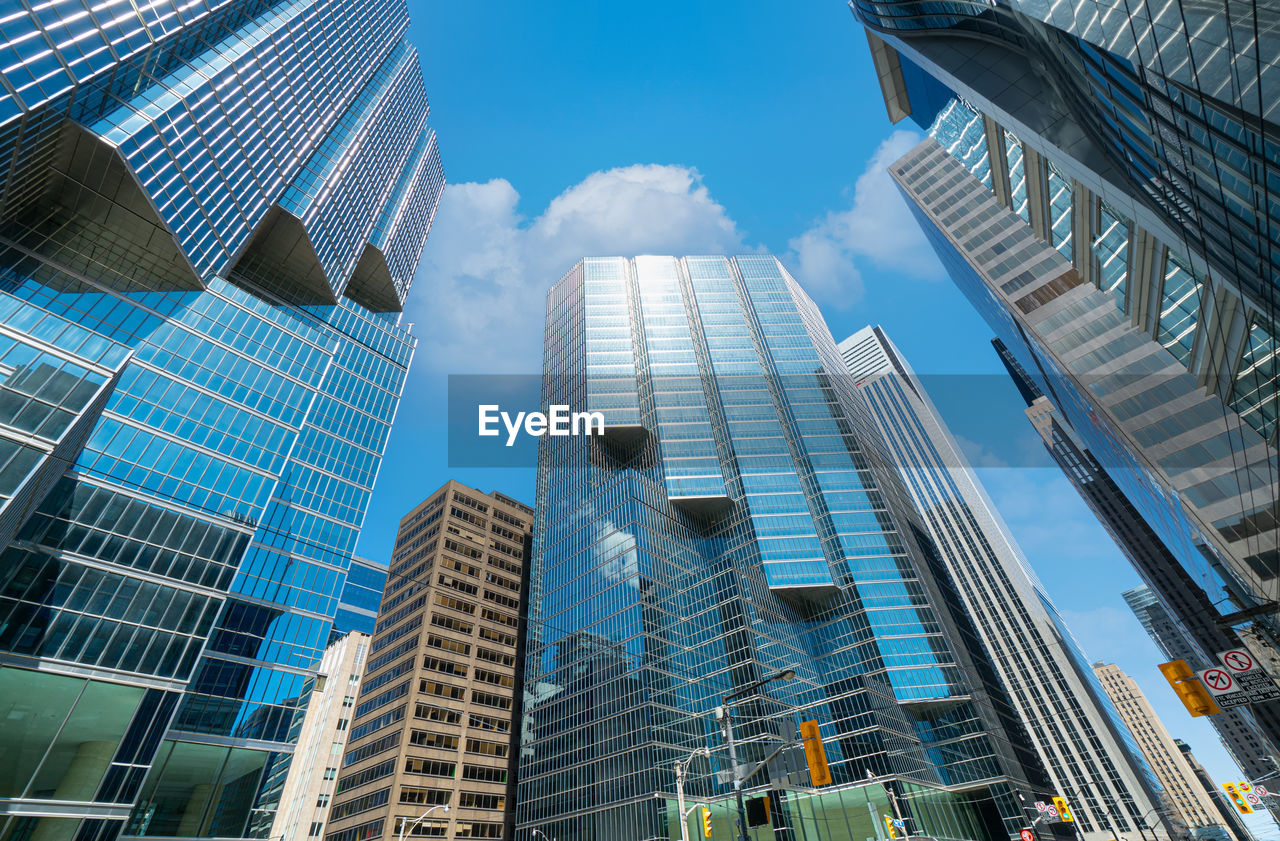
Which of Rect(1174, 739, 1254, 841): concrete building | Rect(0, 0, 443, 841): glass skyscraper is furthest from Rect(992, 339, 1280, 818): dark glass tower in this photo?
Rect(0, 0, 443, 841): glass skyscraper

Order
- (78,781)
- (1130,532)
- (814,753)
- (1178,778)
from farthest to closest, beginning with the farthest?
1. (1178,778)
2. (1130,532)
3. (78,781)
4. (814,753)

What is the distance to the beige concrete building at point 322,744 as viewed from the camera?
2970 inches

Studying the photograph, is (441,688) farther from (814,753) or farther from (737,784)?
(814,753)

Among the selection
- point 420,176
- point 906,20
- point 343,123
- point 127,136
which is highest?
point 420,176

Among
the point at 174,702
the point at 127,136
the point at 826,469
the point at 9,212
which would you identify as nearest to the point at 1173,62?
the point at 174,702

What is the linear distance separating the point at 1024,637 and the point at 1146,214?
499 ft

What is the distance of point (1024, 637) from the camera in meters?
137

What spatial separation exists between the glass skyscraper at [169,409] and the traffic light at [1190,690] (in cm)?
5080

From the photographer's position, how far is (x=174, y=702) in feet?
126

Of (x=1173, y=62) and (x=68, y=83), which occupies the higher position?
(x=68, y=83)

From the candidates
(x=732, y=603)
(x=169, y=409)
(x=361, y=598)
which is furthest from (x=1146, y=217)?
(x=361, y=598)

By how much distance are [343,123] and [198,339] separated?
4187 centimetres

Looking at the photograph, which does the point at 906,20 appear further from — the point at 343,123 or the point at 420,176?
the point at 420,176

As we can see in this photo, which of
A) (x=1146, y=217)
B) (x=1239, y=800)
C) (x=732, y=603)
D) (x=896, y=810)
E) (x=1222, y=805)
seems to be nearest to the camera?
(x=1146, y=217)
